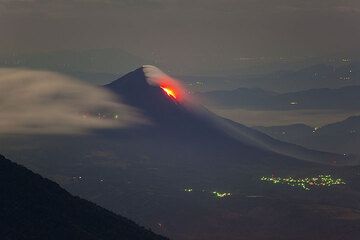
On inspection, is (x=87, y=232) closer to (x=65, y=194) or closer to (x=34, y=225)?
(x=34, y=225)

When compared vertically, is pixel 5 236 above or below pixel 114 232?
above

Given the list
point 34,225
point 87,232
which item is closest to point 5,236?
point 34,225

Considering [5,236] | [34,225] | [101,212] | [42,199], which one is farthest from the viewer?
[101,212]

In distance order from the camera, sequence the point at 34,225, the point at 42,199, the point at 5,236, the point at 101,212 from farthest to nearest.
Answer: the point at 101,212 → the point at 42,199 → the point at 34,225 → the point at 5,236

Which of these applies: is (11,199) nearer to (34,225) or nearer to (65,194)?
(34,225)

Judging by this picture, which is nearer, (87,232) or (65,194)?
(87,232)

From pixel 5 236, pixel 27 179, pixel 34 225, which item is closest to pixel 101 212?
pixel 27 179
